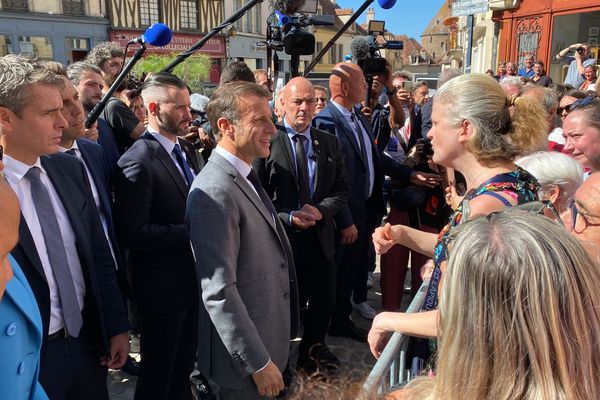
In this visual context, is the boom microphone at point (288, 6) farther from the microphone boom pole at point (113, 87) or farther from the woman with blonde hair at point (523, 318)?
the woman with blonde hair at point (523, 318)

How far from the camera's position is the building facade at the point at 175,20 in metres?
24.9

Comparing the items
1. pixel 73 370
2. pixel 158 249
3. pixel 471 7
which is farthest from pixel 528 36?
pixel 73 370

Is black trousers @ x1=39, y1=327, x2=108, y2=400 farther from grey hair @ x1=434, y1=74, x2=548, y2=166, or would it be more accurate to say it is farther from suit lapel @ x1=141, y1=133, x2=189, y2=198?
grey hair @ x1=434, y1=74, x2=548, y2=166

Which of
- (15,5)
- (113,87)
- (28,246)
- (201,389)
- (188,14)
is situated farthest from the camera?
(188,14)

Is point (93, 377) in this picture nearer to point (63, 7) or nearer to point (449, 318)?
point (449, 318)

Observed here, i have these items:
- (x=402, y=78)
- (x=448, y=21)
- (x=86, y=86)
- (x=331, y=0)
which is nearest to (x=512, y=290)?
(x=86, y=86)

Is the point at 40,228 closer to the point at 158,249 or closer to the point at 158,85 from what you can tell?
the point at 158,249

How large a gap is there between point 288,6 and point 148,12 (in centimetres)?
2532

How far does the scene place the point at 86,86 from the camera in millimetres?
3832

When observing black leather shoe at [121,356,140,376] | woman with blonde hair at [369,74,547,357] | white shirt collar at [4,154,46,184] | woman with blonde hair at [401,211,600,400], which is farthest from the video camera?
woman with blonde hair at [401,211,600,400]

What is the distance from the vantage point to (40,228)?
6.20 ft

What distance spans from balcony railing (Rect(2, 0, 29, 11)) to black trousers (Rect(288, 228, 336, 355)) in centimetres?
2304

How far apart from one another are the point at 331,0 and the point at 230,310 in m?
46.4

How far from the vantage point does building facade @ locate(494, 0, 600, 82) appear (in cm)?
1260
